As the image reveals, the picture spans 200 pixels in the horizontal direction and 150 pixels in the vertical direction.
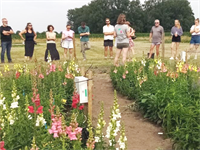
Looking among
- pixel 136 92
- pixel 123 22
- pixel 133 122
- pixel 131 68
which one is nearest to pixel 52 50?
pixel 123 22

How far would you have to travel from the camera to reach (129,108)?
6.38 m

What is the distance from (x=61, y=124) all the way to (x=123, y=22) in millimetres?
7255

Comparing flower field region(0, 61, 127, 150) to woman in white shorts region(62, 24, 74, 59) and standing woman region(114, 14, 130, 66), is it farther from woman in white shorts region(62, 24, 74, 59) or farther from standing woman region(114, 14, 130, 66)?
woman in white shorts region(62, 24, 74, 59)

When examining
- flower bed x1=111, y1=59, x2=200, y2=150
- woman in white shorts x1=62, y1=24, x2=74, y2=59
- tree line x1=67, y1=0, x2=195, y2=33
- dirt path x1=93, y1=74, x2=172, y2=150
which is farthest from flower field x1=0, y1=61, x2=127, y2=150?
tree line x1=67, y1=0, x2=195, y2=33

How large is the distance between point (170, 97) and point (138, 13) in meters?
82.4

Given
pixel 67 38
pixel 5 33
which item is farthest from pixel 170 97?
pixel 5 33

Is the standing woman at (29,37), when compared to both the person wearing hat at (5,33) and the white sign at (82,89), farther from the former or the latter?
the white sign at (82,89)

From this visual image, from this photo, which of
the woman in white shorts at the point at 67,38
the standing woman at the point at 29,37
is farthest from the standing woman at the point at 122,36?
the standing woman at the point at 29,37

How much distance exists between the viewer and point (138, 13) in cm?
8538

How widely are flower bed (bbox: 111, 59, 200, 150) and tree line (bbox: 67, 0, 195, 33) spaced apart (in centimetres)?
7447

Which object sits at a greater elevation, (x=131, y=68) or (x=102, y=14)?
(x=102, y=14)

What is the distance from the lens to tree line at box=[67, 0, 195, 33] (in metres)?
83.4

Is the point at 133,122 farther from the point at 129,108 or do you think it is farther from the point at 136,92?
the point at 136,92

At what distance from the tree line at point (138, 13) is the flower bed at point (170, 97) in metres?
74.5
